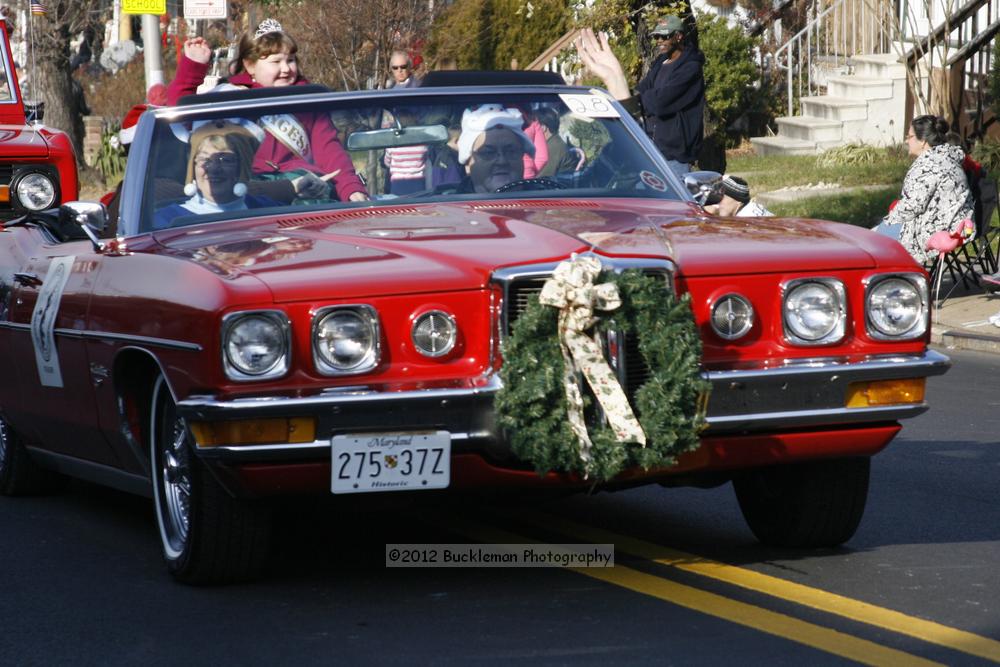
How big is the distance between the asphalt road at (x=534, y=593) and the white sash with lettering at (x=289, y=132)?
135 cm

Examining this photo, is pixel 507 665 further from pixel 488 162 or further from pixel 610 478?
pixel 488 162

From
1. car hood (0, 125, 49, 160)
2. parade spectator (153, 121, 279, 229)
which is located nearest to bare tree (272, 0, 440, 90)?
car hood (0, 125, 49, 160)

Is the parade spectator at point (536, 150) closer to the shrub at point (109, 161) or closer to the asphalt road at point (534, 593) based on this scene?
the asphalt road at point (534, 593)

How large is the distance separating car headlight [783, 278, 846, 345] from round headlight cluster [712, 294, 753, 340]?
0.43 ft

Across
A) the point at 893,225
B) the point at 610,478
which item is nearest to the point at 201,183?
the point at 610,478

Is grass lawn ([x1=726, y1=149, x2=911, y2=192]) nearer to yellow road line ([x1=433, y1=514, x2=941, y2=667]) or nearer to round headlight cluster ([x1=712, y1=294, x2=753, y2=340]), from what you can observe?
yellow road line ([x1=433, y1=514, x2=941, y2=667])

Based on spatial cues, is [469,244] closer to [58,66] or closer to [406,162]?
[406,162]

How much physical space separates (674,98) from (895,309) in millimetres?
8296

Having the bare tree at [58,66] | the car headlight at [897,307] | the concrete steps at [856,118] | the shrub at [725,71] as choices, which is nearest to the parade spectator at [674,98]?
the car headlight at [897,307]

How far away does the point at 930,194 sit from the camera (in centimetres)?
1438

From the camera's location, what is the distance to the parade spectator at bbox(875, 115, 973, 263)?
14344 millimetres

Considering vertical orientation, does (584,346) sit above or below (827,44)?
below

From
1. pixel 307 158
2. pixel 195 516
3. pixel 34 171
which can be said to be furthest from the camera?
pixel 34 171

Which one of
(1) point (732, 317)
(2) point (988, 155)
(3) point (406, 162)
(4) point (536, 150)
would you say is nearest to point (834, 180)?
(2) point (988, 155)
